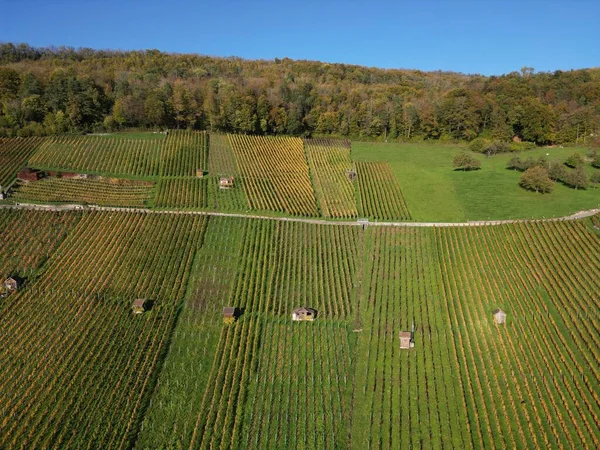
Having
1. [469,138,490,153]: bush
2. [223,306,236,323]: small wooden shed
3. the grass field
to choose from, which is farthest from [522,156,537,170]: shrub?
[223,306,236,323]: small wooden shed

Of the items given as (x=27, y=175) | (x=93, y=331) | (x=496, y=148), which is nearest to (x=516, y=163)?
(x=496, y=148)

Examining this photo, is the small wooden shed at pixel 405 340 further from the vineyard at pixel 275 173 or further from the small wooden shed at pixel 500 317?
the vineyard at pixel 275 173

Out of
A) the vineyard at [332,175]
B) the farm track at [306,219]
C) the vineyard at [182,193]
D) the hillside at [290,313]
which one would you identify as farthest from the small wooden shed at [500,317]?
the vineyard at [182,193]

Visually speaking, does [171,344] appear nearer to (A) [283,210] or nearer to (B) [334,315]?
(B) [334,315]

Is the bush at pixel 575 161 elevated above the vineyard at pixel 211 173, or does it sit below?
above

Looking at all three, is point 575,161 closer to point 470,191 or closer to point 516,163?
point 516,163

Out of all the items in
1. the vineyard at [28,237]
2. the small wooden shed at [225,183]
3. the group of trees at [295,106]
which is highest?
the group of trees at [295,106]

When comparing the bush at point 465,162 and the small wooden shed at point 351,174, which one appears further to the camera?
the bush at point 465,162

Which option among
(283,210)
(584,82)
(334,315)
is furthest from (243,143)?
(584,82)
